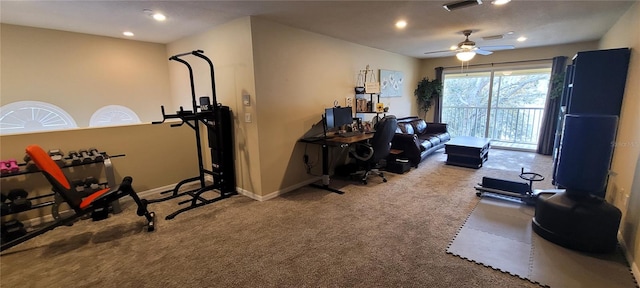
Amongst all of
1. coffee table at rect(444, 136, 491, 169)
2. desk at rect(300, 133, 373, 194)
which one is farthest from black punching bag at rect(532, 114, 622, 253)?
coffee table at rect(444, 136, 491, 169)

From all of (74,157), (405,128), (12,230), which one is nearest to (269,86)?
(74,157)

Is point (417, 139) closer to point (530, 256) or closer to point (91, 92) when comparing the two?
point (530, 256)

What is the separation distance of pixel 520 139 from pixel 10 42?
9662 millimetres

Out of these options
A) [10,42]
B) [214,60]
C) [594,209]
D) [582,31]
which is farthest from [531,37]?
[10,42]

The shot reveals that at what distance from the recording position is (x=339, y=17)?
3.28 metres

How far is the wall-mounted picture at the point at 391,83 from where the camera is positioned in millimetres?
5871

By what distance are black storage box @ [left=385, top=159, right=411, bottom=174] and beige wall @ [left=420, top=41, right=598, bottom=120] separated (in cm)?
357

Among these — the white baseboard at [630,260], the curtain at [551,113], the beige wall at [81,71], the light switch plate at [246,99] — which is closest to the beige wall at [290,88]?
the light switch plate at [246,99]

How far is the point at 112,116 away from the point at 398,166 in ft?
16.6

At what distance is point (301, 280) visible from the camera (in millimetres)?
1966

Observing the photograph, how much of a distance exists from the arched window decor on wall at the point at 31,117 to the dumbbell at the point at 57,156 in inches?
39.7

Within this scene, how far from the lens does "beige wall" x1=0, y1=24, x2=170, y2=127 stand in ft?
11.7

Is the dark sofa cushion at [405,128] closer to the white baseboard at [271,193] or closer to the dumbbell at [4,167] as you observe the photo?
the white baseboard at [271,193]

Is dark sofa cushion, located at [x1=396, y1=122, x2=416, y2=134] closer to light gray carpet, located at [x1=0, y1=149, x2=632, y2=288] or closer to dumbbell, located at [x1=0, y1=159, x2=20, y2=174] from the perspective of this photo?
light gray carpet, located at [x1=0, y1=149, x2=632, y2=288]
